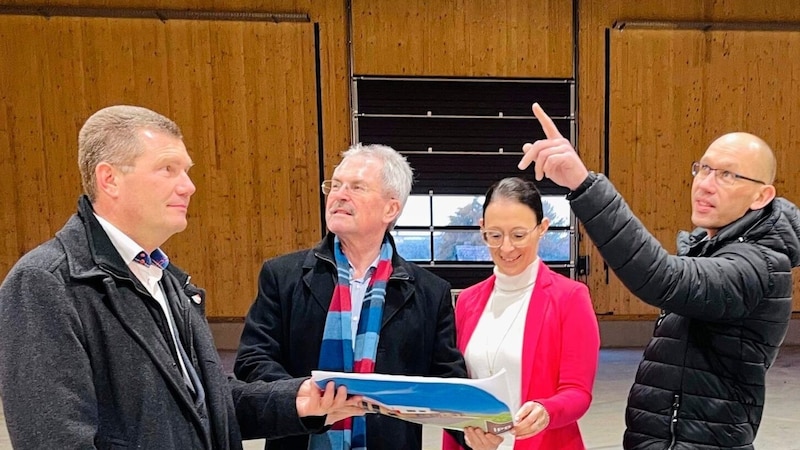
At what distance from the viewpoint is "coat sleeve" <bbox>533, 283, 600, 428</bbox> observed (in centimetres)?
176

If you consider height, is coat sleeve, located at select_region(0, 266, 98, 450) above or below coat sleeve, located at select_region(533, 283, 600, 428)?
above

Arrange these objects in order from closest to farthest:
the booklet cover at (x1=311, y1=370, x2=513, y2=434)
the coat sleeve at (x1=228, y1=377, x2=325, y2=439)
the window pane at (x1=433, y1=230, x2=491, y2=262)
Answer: the booklet cover at (x1=311, y1=370, x2=513, y2=434), the coat sleeve at (x1=228, y1=377, x2=325, y2=439), the window pane at (x1=433, y1=230, x2=491, y2=262)

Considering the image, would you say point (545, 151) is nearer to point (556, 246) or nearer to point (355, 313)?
point (355, 313)

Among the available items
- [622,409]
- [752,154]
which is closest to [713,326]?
[752,154]

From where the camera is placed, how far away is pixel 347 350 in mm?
1765

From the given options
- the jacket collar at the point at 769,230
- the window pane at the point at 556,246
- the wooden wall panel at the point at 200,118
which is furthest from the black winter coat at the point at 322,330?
the window pane at the point at 556,246

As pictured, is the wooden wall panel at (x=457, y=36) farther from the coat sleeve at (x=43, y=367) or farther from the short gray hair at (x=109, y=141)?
the coat sleeve at (x=43, y=367)

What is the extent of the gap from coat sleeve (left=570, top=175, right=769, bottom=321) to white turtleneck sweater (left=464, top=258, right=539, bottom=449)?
0.56m

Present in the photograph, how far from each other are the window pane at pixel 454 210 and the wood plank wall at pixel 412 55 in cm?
134

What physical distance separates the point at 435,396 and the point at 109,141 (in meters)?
0.88

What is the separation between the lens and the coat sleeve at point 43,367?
105 cm

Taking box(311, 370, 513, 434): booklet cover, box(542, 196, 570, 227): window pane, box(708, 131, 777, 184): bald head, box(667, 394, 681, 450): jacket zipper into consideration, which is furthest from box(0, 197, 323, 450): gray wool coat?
box(542, 196, 570, 227): window pane

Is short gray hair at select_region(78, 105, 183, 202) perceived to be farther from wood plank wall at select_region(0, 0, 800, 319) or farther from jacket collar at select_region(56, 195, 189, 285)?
wood plank wall at select_region(0, 0, 800, 319)

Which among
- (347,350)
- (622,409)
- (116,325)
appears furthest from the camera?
(622,409)
